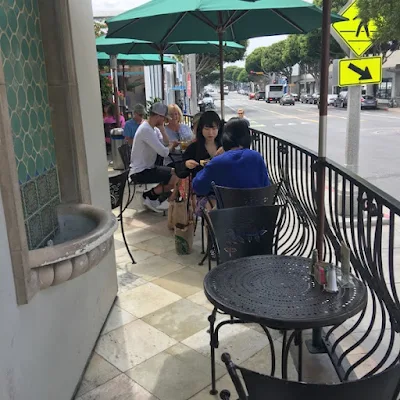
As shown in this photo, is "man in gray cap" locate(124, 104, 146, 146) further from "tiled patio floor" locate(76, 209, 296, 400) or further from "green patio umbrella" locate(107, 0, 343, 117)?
"tiled patio floor" locate(76, 209, 296, 400)

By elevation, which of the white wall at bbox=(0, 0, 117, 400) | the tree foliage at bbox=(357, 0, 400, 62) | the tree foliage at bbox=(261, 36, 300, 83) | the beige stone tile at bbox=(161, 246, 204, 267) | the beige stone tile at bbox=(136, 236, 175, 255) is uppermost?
the tree foliage at bbox=(261, 36, 300, 83)

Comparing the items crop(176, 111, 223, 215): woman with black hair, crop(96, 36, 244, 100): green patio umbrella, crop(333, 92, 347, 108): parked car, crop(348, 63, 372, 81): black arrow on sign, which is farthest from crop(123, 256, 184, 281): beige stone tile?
crop(333, 92, 347, 108): parked car

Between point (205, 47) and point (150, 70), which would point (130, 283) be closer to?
point (205, 47)

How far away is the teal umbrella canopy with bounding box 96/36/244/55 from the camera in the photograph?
25.8 ft

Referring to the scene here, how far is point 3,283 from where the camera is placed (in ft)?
5.23

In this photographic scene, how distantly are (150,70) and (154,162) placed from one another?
21.2 m

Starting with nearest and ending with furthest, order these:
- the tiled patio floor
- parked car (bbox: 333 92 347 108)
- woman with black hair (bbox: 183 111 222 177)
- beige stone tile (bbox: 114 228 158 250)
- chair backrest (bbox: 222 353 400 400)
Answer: chair backrest (bbox: 222 353 400 400) < the tiled patio floor < woman with black hair (bbox: 183 111 222 177) < beige stone tile (bbox: 114 228 158 250) < parked car (bbox: 333 92 347 108)

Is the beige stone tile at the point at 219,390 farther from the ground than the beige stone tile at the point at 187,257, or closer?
farther from the ground

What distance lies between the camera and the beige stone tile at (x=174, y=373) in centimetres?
249

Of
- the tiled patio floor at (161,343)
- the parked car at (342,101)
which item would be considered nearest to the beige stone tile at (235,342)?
the tiled patio floor at (161,343)

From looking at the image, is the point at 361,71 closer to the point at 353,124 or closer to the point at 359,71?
the point at 359,71

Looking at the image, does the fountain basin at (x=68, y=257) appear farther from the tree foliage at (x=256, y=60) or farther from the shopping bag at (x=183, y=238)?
the tree foliage at (x=256, y=60)

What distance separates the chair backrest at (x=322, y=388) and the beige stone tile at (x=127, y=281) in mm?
2618

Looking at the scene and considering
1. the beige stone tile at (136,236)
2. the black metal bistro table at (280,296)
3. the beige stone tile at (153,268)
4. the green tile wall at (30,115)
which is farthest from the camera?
the beige stone tile at (136,236)
